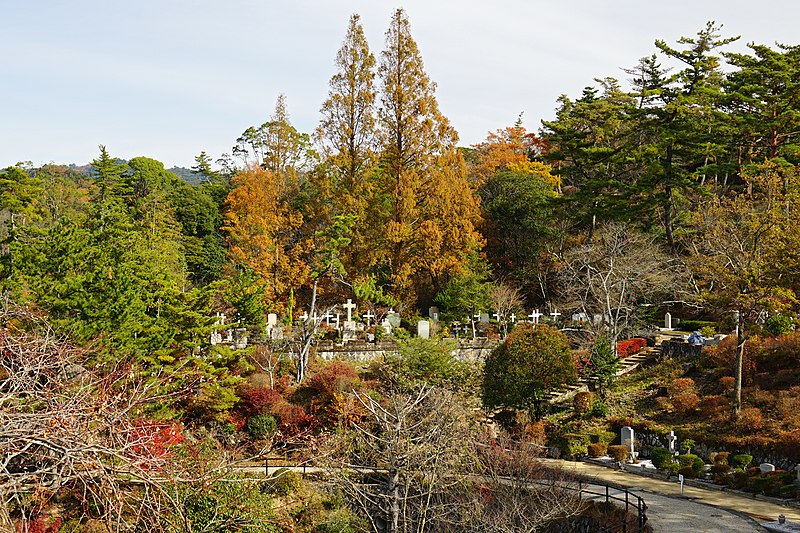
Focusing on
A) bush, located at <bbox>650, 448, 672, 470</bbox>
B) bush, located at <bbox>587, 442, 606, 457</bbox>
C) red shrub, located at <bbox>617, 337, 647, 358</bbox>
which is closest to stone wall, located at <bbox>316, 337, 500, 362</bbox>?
red shrub, located at <bbox>617, 337, 647, 358</bbox>

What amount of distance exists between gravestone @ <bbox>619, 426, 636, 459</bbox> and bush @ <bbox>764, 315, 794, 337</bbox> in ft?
29.9

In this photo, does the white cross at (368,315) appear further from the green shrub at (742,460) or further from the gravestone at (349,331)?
the green shrub at (742,460)

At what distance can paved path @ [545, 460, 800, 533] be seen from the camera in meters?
16.1

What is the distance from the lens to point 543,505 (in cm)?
1631

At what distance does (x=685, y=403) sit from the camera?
25422mm

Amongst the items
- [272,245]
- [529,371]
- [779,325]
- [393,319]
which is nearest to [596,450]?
[529,371]

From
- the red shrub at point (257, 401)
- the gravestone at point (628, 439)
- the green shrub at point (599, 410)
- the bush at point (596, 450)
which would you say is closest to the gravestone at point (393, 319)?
the red shrub at point (257, 401)

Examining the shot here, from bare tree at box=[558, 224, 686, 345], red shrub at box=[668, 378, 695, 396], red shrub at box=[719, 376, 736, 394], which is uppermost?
bare tree at box=[558, 224, 686, 345]

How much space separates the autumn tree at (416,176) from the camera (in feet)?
120

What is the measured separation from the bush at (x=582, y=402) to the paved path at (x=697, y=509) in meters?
5.80

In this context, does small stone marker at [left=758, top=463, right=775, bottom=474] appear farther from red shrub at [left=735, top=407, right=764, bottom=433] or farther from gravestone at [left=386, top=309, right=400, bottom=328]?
gravestone at [left=386, top=309, right=400, bottom=328]

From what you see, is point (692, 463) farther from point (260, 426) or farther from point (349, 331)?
point (349, 331)

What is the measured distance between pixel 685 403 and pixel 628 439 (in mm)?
3297

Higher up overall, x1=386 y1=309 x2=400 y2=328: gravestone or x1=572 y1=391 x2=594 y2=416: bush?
x1=386 y1=309 x2=400 y2=328: gravestone
